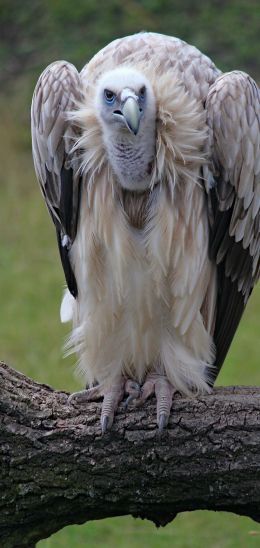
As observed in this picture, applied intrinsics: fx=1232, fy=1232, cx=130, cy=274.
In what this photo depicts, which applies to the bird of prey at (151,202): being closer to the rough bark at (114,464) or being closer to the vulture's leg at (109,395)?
the vulture's leg at (109,395)

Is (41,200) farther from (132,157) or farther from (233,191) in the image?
(132,157)

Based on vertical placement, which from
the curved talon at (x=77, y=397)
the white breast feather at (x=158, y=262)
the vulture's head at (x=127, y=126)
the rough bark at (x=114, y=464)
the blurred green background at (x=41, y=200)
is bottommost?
the rough bark at (x=114, y=464)

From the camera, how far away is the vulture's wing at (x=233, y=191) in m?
4.98

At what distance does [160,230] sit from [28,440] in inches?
41.0

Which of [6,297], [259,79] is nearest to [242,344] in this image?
[6,297]

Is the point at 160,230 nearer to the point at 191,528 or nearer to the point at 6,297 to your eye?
the point at 191,528

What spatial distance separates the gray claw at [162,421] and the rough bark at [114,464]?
3cm

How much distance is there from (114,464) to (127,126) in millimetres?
1287

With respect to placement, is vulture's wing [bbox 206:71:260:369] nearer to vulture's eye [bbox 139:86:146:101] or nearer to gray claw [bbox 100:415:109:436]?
vulture's eye [bbox 139:86:146:101]

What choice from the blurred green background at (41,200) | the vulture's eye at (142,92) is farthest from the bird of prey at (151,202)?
the blurred green background at (41,200)

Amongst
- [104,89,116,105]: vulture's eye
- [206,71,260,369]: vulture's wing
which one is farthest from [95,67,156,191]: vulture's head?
[206,71,260,369]: vulture's wing

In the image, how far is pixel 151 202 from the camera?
5012 millimetres

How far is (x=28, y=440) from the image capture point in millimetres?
4527

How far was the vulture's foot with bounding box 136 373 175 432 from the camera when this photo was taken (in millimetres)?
4754
